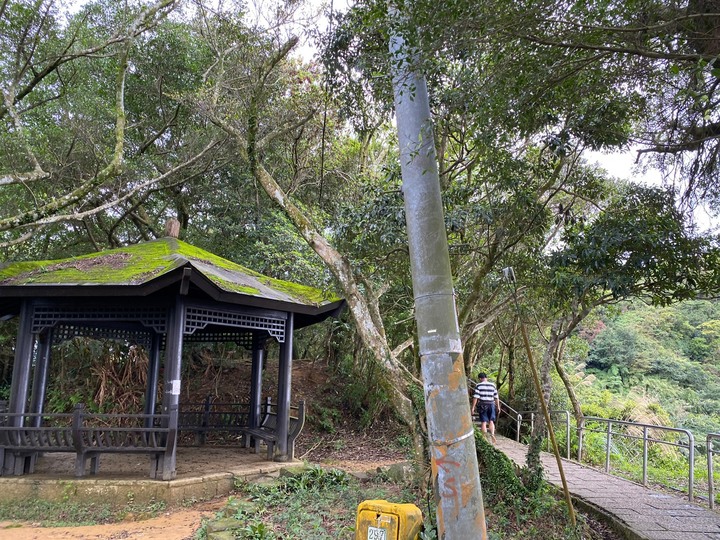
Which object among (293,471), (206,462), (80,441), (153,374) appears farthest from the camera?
(153,374)

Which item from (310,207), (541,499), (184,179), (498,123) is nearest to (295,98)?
(310,207)

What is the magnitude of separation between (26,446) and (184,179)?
757cm

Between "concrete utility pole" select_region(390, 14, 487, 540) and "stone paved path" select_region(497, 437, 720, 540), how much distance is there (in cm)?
372

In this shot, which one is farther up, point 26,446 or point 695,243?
point 695,243

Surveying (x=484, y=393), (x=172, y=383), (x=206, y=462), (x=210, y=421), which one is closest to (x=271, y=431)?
(x=206, y=462)

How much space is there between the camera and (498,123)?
Result: 199 inches

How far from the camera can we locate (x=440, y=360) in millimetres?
2938

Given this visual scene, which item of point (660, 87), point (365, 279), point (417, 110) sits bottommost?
point (365, 279)

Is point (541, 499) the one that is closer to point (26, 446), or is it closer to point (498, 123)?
point (498, 123)

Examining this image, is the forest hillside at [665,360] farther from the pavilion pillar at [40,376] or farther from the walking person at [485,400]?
the pavilion pillar at [40,376]

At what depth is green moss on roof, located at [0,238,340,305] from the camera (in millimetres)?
7023

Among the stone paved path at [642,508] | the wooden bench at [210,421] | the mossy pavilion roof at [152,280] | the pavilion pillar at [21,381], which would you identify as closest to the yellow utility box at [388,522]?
the stone paved path at [642,508]

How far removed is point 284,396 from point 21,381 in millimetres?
3999

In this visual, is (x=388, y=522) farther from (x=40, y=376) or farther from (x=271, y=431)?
(x=40, y=376)
